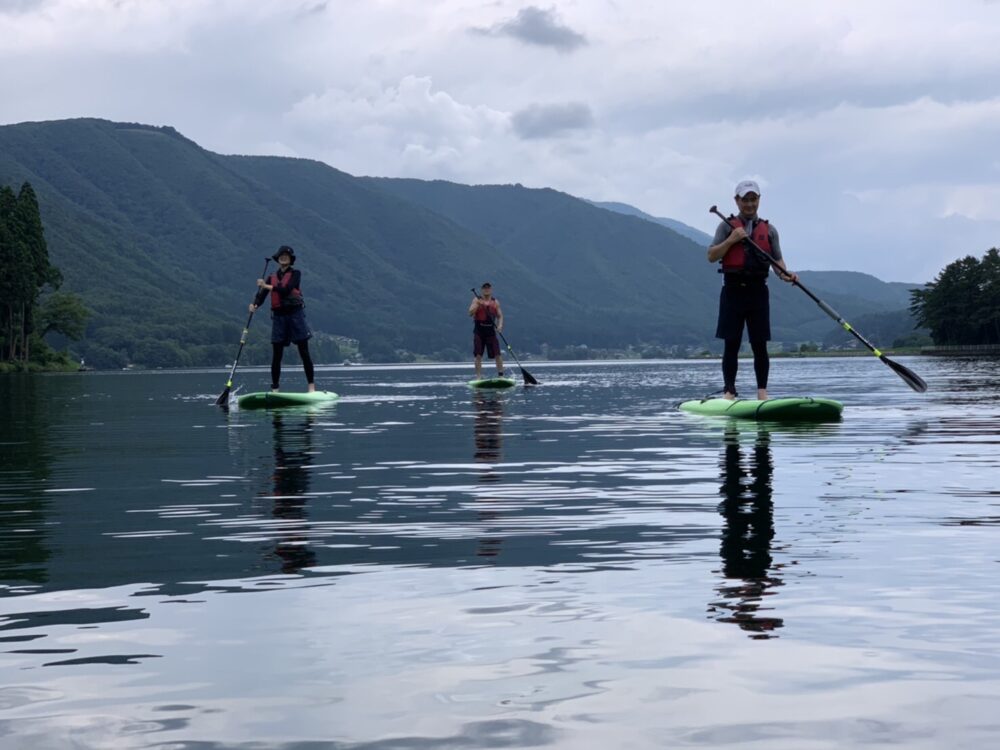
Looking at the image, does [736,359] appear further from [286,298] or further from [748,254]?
[286,298]

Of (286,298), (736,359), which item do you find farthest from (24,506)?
(286,298)

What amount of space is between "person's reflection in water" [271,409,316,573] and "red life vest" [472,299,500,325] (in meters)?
19.0

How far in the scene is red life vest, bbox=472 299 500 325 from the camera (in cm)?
4512

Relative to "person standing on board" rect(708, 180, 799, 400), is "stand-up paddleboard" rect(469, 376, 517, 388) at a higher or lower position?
lower

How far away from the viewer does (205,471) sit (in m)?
16.1

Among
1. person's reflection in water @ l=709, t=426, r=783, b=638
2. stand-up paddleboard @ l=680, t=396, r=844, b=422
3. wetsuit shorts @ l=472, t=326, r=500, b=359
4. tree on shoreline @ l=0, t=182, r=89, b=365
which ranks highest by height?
tree on shoreline @ l=0, t=182, r=89, b=365

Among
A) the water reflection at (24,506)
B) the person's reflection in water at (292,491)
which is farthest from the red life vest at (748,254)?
the water reflection at (24,506)

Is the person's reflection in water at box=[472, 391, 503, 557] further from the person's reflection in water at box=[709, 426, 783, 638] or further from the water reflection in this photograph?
the water reflection

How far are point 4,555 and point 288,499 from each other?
141 inches

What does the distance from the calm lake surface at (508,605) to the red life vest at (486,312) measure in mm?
29029

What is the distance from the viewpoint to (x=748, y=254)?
23.4 metres

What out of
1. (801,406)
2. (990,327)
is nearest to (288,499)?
(801,406)

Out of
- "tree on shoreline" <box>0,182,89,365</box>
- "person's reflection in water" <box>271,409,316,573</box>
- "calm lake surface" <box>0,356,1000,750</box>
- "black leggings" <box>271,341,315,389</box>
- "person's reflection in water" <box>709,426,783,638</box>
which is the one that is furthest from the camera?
"tree on shoreline" <box>0,182,89,365</box>

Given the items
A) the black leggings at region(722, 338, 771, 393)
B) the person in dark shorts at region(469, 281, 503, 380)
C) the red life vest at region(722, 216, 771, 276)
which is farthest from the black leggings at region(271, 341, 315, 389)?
the red life vest at region(722, 216, 771, 276)
